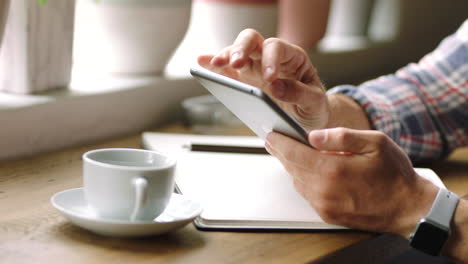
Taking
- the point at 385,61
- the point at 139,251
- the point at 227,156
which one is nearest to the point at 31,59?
the point at 227,156

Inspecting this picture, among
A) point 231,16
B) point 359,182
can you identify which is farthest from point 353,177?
point 231,16

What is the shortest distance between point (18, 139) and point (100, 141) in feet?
0.59

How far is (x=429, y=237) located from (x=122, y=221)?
1.16 feet

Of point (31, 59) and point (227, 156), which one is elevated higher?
point (31, 59)

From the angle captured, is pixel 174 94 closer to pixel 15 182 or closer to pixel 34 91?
pixel 34 91

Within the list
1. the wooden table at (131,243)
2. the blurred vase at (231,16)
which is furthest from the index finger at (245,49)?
the blurred vase at (231,16)

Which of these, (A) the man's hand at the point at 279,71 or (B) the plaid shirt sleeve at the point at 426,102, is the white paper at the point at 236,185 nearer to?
(A) the man's hand at the point at 279,71

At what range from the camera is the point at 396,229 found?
32.2 inches

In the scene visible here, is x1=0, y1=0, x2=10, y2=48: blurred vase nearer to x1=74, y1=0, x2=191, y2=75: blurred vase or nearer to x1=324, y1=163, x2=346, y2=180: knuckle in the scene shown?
x1=74, y1=0, x2=191, y2=75: blurred vase

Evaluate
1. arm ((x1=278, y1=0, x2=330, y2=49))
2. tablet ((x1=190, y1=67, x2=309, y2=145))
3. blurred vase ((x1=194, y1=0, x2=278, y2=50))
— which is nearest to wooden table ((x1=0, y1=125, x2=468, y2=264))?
tablet ((x1=190, y1=67, x2=309, y2=145))

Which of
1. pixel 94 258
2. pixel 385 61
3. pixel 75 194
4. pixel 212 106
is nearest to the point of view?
pixel 94 258

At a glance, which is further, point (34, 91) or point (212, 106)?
point (212, 106)

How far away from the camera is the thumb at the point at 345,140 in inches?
30.7

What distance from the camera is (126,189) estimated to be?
69cm
